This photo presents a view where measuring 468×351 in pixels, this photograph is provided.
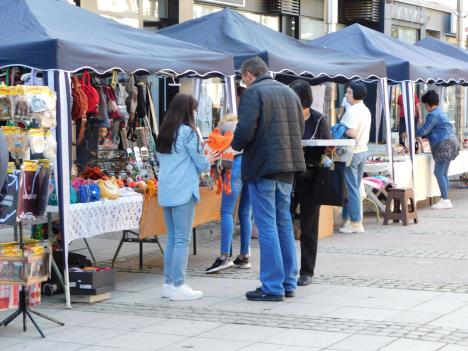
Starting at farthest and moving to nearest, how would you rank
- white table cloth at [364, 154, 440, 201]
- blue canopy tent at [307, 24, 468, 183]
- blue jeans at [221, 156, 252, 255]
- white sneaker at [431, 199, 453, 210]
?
white sneaker at [431, 199, 453, 210] < blue canopy tent at [307, 24, 468, 183] < white table cloth at [364, 154, 440, 201] < blue jeans at [221, 156, 252, 255]

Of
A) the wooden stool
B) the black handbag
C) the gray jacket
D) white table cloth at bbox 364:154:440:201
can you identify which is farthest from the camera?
white table cloth at bbox 364:154:440:201

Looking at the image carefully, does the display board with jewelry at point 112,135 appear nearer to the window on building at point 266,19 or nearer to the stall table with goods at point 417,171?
the stall table with goods at point 417,171

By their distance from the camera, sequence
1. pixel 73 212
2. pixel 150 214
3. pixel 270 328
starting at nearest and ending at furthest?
pixel 270 328
pixel 73 212
pixel 150 214

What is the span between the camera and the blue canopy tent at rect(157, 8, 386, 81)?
492 inches

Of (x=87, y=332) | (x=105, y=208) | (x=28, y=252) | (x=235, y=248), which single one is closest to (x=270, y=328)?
(x=87, y=332)

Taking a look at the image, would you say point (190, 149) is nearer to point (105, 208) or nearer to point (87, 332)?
point (105, 208)

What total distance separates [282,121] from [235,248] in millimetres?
3685

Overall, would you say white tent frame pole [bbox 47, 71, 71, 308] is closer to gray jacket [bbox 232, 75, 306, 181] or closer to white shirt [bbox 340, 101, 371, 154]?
gray jacket [bbox 232, 75, 306, 181]

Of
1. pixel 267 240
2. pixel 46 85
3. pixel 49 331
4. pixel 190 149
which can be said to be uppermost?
pixel 46 85

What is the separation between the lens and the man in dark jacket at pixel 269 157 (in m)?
8.23

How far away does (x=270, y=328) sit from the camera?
7.41m

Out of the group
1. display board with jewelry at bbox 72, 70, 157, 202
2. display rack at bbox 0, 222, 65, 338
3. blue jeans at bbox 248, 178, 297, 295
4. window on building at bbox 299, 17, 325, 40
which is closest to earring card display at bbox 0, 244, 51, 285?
display rack at bbox 0, 222, 65, 338

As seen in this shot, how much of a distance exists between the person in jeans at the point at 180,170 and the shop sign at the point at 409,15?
20.1 metres

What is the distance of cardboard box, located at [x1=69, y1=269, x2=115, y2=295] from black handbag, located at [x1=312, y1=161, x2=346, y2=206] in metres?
1.94
